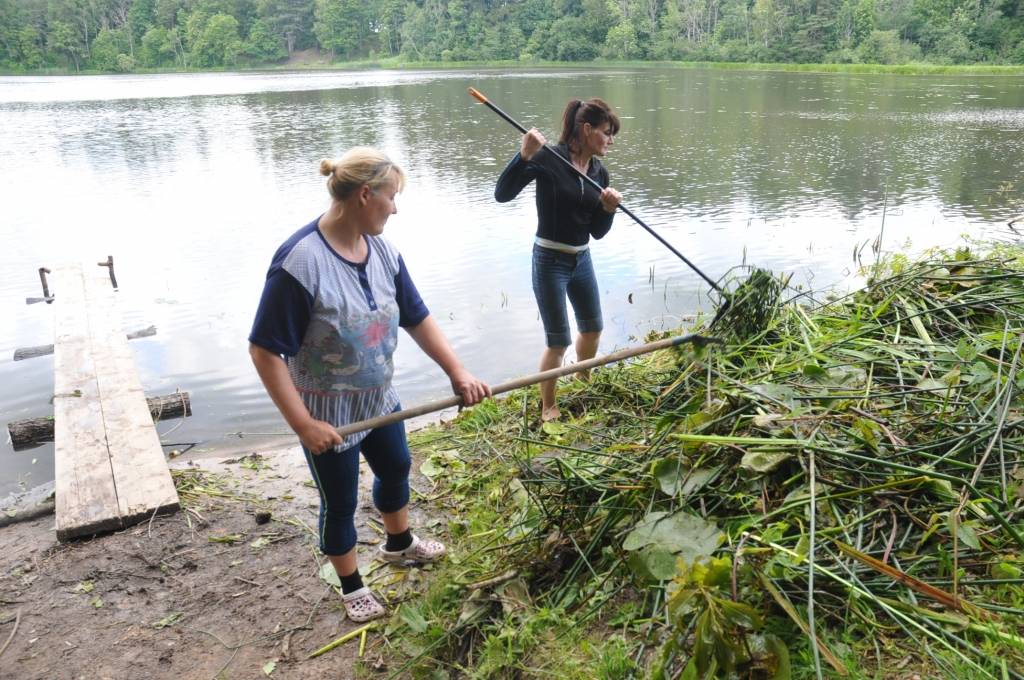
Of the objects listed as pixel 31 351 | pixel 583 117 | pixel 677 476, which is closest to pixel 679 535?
pixel 677 476

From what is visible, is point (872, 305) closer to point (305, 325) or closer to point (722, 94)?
point (305, 325)

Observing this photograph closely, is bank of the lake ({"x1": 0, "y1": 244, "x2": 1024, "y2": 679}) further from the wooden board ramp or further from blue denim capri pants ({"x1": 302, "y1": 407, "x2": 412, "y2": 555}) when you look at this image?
blue denim capri pants ({"x1": 302, "y1": 407, "x2": 412, "y2": 555})

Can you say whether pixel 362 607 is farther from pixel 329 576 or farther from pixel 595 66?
pixel 595 66

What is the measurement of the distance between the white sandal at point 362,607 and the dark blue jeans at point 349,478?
0.66 ft

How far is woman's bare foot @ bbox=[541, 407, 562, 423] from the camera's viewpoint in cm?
415

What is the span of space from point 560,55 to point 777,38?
51.4 feet

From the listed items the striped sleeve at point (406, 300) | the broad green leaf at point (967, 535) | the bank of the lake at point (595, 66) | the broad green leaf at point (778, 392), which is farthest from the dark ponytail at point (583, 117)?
the bank of the lake at point (595, 66)

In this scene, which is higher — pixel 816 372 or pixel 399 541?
pixel 816 372

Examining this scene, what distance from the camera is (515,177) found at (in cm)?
384

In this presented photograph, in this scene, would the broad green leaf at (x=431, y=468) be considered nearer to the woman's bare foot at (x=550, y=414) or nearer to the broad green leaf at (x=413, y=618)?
the woman's bare foot at (x=550, y=414)

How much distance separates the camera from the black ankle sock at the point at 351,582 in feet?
9.09

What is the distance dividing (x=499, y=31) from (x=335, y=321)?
213 feet

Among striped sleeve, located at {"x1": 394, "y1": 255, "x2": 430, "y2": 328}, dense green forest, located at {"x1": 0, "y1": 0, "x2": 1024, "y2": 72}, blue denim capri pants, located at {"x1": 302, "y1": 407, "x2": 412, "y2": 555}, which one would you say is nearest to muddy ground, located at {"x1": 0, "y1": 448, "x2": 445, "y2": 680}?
blue denim capri pants, located at {"x1": 302, "y1": 407, "x2": 412, "y2": 555}

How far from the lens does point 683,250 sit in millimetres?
8805
